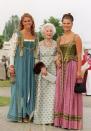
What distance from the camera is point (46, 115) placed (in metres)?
9.95

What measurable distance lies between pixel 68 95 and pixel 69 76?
0.31 meters

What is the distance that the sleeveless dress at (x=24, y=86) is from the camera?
401 inches

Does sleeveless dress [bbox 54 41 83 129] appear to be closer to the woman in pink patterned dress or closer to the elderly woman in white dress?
the woman in pink patterned dress

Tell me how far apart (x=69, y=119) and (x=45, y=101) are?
0.62 metres

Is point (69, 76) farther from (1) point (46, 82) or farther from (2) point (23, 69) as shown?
(2) point (23, 69)

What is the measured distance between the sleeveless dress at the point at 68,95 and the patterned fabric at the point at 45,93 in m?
0.21

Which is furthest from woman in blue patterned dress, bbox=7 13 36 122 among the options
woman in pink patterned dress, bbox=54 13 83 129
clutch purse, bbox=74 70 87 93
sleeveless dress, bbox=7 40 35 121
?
clutch purse, bbox=74 70 87 93

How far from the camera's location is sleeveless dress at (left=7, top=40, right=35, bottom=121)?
33.4ft

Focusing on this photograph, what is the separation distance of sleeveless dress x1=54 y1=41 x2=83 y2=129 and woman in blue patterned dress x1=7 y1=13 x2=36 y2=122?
641 mm

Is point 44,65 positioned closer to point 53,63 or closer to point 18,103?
point 53,63

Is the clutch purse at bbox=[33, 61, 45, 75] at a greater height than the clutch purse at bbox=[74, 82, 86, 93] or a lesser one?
greater

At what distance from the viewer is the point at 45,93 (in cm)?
1002

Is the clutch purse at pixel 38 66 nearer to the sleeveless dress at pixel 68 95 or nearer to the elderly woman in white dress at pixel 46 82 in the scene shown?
the elderly woman in white dress at pixel 46 82

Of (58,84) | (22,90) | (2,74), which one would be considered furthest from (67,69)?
(2,74)
